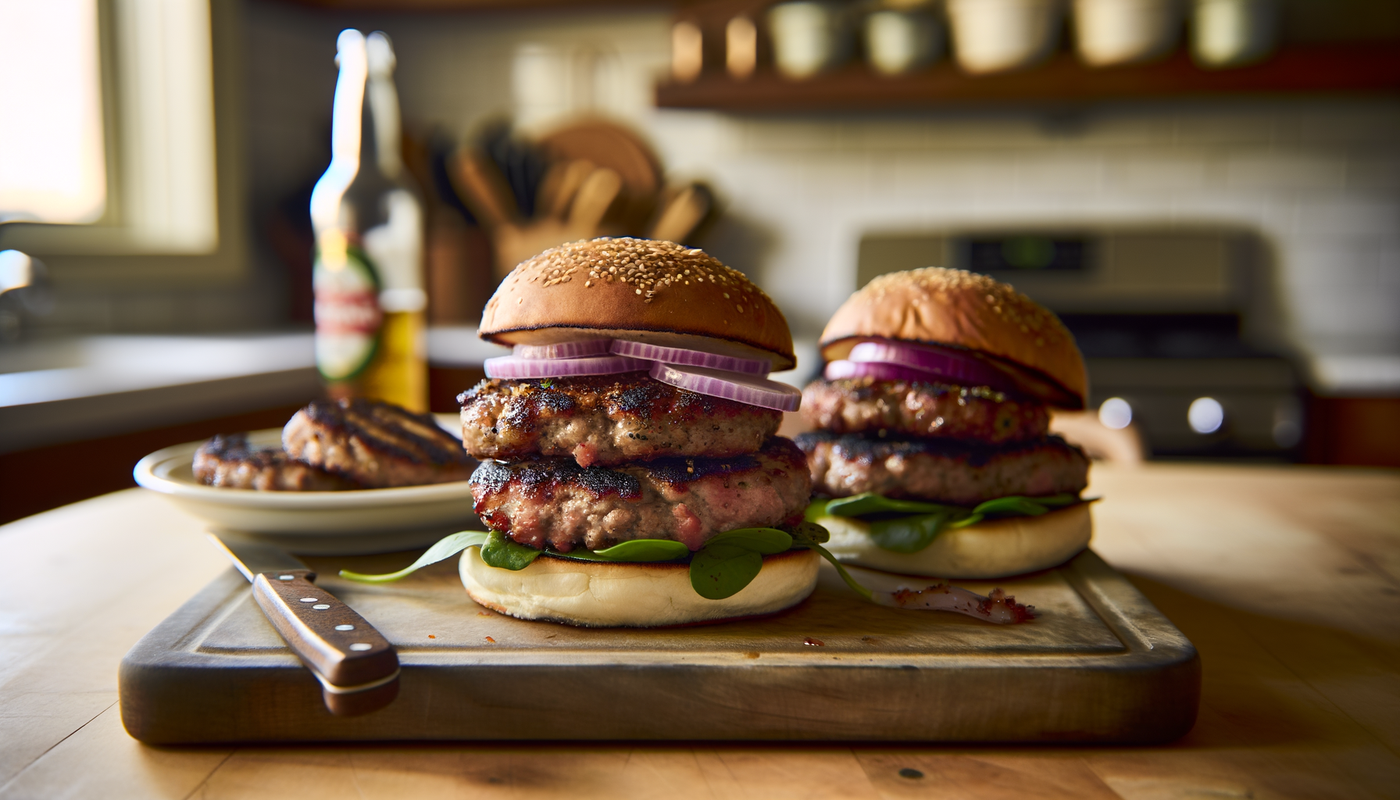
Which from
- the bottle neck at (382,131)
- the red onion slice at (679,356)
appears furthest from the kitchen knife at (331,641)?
the bottle neck at (382,131)

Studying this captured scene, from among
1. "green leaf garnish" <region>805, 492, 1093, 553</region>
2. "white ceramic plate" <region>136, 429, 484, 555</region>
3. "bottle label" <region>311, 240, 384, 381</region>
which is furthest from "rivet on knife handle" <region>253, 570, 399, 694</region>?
"bottle label" <region>311, 240, 384, 381</region>

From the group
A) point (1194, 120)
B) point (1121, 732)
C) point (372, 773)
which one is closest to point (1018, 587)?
point (1121, 732)

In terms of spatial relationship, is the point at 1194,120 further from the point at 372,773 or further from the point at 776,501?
the point at 372,773

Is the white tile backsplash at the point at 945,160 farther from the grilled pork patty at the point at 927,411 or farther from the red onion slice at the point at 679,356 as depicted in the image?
the red onion slice at the point at 679,356

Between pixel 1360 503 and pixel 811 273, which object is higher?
pixel 811 273

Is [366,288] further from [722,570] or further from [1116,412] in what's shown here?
[1116,412]

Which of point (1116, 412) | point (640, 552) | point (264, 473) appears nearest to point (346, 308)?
point (264, 473)
